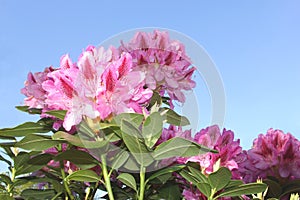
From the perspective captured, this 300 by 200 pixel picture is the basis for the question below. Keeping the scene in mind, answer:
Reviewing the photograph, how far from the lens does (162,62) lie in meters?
1.62

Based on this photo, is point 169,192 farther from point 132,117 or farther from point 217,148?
point 132,117

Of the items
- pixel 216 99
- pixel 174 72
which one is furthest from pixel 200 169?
pixel 174 72

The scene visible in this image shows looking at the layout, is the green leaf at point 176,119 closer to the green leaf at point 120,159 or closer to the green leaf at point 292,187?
the green leaf at point 120,159

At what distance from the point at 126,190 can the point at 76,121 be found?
389 mm

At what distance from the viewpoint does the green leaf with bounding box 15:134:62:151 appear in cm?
136

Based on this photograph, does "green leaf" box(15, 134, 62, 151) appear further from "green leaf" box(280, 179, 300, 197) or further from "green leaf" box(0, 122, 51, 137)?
"green leaf" box(280, 179, 300, 197)

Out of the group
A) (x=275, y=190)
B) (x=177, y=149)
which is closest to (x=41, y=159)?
(x=177, y=149)

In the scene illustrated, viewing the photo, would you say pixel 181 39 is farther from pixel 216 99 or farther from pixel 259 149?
pixel 259 149

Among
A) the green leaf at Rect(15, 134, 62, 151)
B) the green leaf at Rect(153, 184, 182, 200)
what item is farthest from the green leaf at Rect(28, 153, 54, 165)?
the green leaf at Rect(153, 184, 182, 200)

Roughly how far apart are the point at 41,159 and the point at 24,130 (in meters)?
0.13

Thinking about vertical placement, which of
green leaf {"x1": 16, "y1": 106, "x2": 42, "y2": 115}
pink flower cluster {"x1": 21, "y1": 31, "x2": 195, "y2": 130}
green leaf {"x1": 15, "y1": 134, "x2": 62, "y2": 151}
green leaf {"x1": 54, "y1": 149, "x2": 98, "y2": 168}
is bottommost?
green leaf {"x1": 54, "y1": 149, "x2": 98, "y2": 168}

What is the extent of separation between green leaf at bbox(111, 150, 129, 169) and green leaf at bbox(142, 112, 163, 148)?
68 mm

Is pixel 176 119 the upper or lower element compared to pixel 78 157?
upper

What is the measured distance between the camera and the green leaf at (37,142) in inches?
53.4
